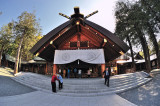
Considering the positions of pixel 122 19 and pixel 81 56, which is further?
pixel 122 19

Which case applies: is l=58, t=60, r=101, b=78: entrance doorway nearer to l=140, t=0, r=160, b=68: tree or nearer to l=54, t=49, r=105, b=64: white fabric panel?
l=54, t=49, r=105, b=64: white fabric panel

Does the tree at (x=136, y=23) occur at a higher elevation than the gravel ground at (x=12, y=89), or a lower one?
higher

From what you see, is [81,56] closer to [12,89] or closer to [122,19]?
[12,89]

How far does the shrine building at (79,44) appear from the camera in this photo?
29.2ft

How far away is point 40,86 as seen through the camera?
7293 mm

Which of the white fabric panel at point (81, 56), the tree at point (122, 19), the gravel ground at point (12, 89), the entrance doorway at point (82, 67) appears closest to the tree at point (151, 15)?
the tree at point (122, 19)

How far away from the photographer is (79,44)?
12.2 m

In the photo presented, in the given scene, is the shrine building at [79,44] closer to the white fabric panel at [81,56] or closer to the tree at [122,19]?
the white fabric panel at [81,56]

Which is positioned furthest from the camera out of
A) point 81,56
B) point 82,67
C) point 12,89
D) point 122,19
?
point 122,19

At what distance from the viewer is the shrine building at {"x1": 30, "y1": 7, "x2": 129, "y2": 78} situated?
29.2 ft

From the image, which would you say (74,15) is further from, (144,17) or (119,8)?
(119,8)

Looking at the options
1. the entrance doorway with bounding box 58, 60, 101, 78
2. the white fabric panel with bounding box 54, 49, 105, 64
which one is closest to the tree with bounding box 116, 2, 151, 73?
the white fabric panel with bounding box 54, 49, 105, 64

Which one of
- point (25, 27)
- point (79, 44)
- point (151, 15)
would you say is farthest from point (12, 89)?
point (151, 15)

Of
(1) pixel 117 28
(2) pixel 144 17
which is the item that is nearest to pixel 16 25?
(1) pixel 117 28
